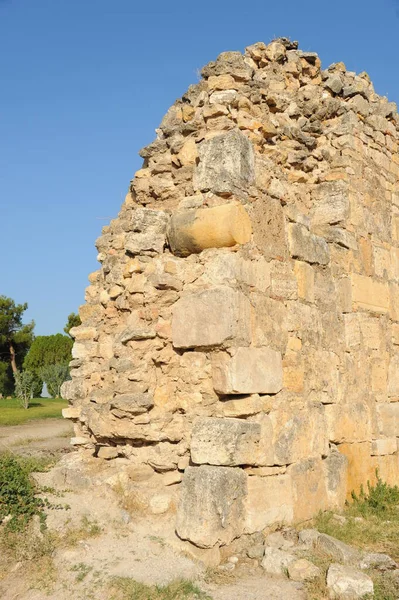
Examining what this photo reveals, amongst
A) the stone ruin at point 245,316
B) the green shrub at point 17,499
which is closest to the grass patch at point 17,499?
the green shrub at point 17,499

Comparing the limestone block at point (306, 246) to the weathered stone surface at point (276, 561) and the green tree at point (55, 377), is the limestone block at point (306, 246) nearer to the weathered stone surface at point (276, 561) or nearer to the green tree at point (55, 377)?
the weathered stone surface at point (276, 561)

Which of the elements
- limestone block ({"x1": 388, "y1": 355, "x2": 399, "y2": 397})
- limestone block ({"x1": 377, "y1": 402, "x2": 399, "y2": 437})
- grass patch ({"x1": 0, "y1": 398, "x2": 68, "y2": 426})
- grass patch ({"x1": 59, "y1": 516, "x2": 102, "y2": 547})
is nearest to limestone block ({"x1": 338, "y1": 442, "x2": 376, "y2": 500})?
limestone block ({"x1": 377, "y1": 402, "x2": 399, "y2": 437})

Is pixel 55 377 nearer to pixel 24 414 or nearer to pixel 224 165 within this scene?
pixel 24 414

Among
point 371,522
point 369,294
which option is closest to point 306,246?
point 369,294

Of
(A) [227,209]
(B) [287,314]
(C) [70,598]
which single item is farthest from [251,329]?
(C) [70,598]

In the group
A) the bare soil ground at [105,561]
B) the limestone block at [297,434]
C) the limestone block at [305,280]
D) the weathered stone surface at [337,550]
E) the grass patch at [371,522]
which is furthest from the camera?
the limestone block at [305,280]

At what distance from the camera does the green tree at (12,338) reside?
2902 cm

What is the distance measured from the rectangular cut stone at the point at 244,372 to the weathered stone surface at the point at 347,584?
136 cm

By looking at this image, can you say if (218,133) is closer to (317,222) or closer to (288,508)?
(317,222)

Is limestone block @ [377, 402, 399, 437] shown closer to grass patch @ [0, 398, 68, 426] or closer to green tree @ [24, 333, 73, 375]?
grass patch @ [0, 398, 68, 426]

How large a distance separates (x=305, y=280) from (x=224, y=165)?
1.36 meters

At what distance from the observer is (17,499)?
164 inches

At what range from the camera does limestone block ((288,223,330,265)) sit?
17.4ft

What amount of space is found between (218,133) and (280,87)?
147cm
